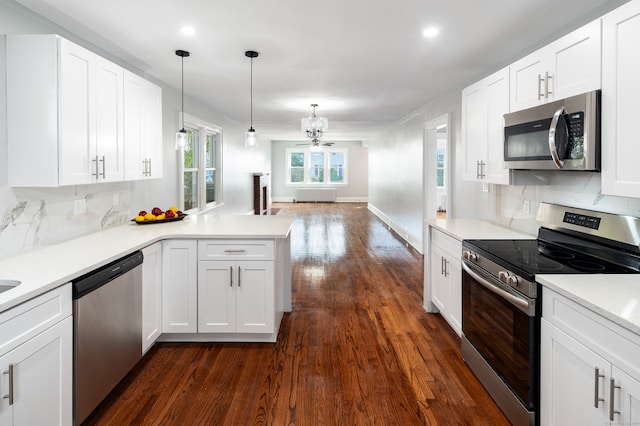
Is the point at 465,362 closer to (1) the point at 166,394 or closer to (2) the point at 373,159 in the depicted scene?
(1) the point at 166,394

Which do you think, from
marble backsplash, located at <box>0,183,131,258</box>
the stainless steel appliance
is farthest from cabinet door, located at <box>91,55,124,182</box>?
the stainless steel appliance

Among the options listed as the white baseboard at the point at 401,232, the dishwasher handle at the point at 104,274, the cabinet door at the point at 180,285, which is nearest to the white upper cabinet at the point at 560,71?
the cabinet door at the point at 180,285

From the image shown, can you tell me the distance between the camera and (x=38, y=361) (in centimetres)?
172

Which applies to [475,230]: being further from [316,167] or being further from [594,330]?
[316,167]

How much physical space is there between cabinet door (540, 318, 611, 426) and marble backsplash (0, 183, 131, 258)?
9.23 feet

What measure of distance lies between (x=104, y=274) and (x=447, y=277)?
240 centimetres

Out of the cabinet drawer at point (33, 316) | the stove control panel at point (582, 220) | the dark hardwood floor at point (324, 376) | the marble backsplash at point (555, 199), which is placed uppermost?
the marble backsplash at point (555, 199)

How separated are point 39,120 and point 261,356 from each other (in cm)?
203

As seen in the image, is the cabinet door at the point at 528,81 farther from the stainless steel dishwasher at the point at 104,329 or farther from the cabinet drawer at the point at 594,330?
the stainless steel dishwasher at the point at 104,329

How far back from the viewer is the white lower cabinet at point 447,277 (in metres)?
3.02

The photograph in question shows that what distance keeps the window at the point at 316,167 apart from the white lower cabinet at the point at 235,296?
12781mm

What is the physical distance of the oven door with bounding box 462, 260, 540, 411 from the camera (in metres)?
1.89

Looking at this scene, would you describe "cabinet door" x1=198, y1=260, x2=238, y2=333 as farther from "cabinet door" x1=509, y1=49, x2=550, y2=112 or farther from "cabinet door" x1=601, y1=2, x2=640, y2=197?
"cabinet door" x1=601, y1=2, x2=640, y2=197

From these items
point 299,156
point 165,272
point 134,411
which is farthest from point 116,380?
point 299,156
